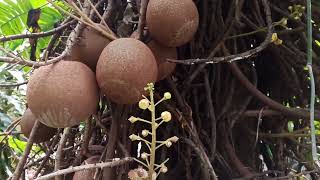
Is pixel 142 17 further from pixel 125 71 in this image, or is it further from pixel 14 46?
pixel 14 46

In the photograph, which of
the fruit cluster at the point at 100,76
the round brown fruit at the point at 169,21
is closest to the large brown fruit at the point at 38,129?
the fruit cluster at the point at 100,76

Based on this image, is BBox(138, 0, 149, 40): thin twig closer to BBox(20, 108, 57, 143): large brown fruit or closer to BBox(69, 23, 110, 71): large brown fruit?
BBox(69, 23, 110, 71): large brown fruit

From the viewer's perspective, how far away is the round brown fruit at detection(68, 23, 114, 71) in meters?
0.68

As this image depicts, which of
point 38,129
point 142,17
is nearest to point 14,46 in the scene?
point 38,129

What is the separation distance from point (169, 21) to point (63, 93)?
0.63 ft

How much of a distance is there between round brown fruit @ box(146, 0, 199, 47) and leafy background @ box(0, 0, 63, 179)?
425 mm

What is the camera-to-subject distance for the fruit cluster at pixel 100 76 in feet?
2.00

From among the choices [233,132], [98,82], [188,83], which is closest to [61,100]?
[98,82]

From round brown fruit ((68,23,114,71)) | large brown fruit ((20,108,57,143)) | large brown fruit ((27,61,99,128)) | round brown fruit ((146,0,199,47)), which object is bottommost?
large brown fruit ((20,108,57,143))

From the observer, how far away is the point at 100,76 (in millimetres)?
619

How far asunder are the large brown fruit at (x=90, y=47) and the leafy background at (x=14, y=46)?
1.20 ft

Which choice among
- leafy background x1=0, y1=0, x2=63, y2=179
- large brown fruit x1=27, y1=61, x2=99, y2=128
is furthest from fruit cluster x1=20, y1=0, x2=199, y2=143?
leafy background x1=0, y1=0, x2=63, y2=179

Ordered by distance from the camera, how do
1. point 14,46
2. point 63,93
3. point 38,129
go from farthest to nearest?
1. point 14,46
2. point 38,129
3. point 63,93

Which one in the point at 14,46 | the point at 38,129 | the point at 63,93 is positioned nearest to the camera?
the point at 63,93
